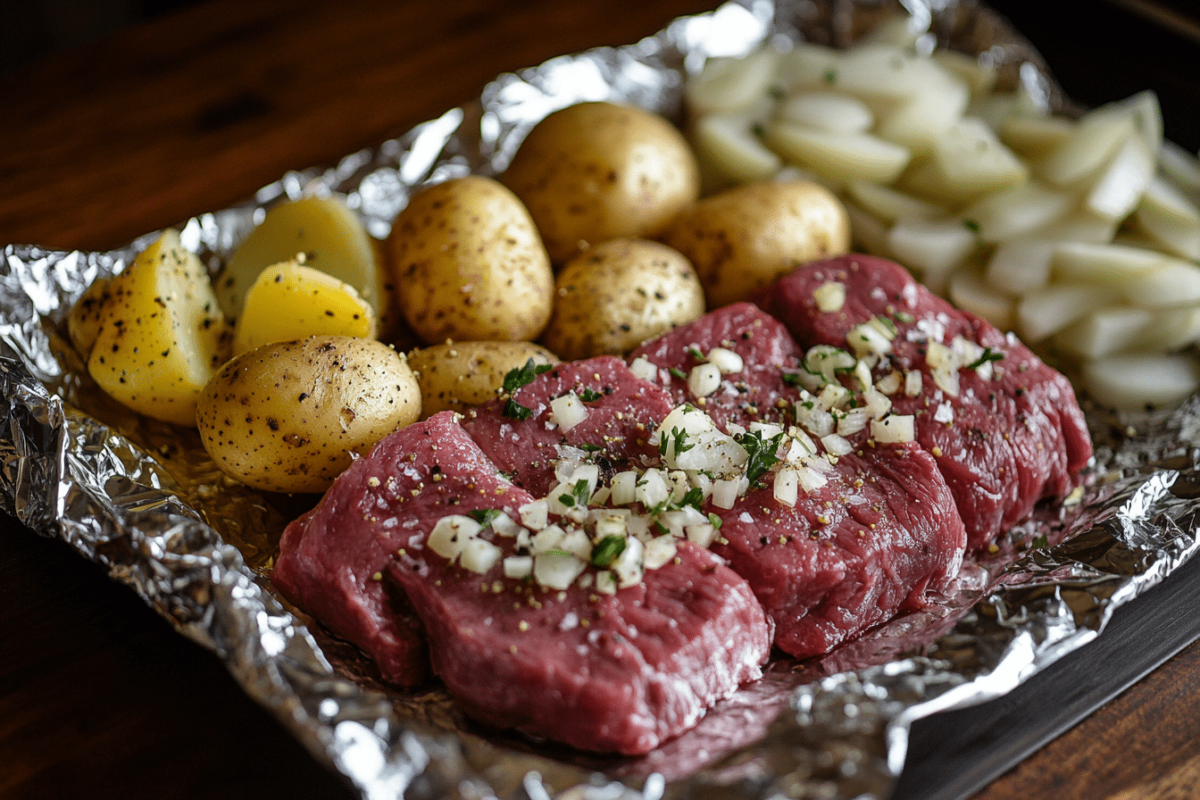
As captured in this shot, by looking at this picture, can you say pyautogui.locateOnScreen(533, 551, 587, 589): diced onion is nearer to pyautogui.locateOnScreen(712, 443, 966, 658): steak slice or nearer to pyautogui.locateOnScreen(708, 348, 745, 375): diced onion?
pyautogui.locateOnScreen(712, 443, 966, 658): steak slice

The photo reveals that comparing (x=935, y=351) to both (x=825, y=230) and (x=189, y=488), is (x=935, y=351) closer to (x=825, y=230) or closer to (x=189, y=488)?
(x=825, y=230)

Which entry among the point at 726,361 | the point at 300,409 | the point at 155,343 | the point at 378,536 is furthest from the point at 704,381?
the point at 155,343

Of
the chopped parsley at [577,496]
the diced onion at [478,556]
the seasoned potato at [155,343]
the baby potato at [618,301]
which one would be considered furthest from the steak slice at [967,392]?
the seasoned potato at [155,343]

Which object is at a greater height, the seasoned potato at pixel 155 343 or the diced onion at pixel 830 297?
the seasoned potato at pixel 155 343

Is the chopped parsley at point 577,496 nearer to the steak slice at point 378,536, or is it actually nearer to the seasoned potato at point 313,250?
the steak slice at point 378,536

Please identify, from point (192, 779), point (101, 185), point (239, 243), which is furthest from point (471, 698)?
point (101, 185)

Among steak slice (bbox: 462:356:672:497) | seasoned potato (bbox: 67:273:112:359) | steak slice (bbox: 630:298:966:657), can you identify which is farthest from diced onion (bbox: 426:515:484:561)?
seasoned potato (bbox: 67:273:112:359)
